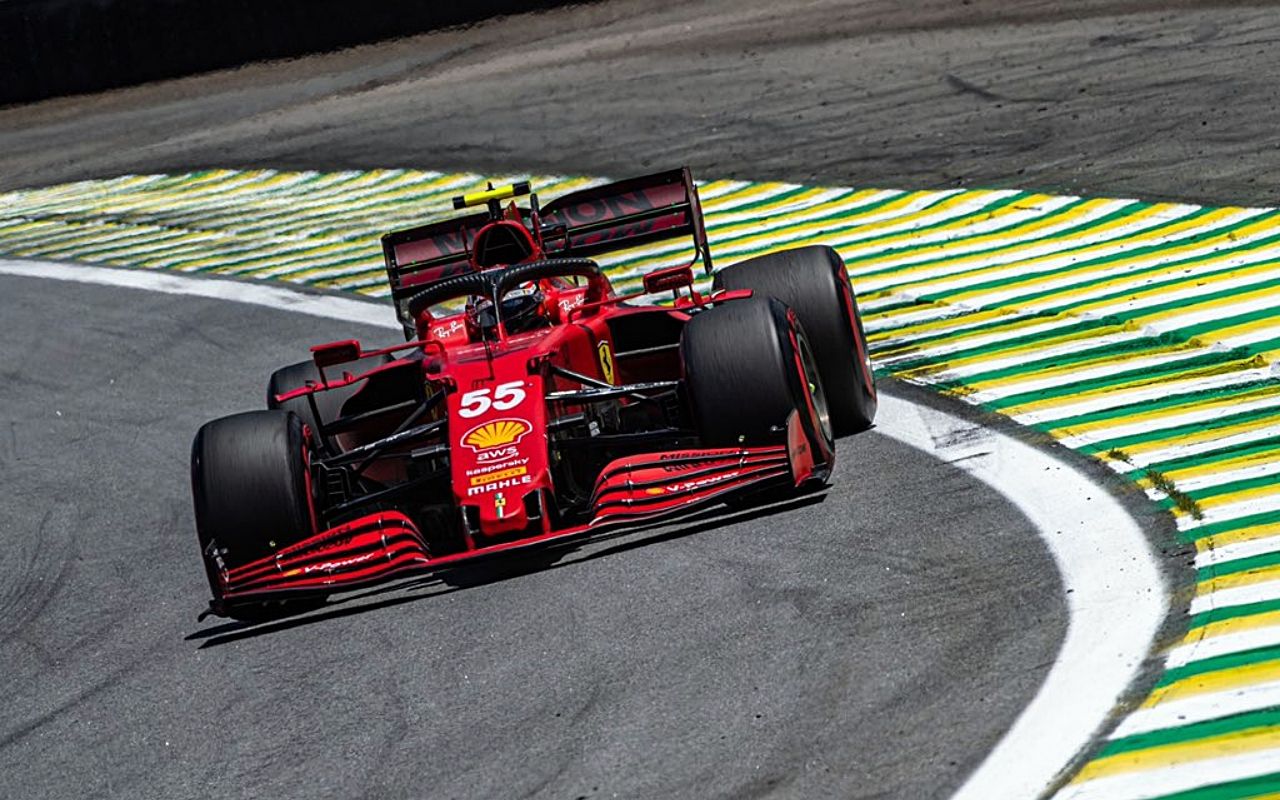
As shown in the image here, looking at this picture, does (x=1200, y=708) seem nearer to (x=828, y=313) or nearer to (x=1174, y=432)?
(x=1174, y=432)

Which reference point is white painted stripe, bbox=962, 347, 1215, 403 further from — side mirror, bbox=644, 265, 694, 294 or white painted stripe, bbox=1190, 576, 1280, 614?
white painted stripe, bbox=1190, 576, 1280, 614

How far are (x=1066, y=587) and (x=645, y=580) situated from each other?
1.81 m

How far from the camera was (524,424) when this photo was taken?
26.5ft

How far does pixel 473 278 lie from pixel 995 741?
430cm

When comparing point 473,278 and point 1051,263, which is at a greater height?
point 473,278

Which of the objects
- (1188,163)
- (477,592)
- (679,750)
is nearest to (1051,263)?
(1188,163)

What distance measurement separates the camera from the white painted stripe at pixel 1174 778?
5.28 meters

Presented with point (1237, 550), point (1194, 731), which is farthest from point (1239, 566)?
point (1194, 731)

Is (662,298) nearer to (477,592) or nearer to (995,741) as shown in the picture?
(477,592)

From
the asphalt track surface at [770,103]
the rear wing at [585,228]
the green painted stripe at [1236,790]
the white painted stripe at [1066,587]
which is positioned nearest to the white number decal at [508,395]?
the white painted stripe at [1066,587]

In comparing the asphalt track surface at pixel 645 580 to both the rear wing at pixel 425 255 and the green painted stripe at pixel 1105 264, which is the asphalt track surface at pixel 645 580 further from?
the rear wing at pixel 425 255

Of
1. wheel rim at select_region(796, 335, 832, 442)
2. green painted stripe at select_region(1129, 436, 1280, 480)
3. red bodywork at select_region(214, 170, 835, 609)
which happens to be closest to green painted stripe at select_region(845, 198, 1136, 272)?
red bodywork at select_region(214, 170, 835, 609)

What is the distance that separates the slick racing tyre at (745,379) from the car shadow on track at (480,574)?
15.6 inches

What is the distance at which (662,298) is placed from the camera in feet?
44.8
